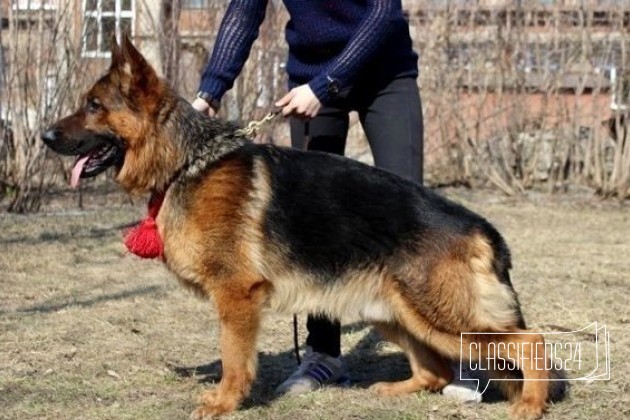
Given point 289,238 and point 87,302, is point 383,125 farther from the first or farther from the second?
point 87,302

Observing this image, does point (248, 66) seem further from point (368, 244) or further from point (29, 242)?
point (368, 244)

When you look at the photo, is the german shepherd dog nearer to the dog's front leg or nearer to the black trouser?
the dog's front leg

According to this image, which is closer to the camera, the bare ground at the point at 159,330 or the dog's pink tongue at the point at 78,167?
the dog's pink tongue at the point at 78,167

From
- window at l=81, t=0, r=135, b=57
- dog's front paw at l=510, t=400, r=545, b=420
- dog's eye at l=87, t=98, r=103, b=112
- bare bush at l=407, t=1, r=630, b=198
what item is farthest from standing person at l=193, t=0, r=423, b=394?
bare bush at l=407, t=1, r=630, b=198

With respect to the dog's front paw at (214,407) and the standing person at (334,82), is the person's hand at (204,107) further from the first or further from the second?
the dog's front paw at (214,407)

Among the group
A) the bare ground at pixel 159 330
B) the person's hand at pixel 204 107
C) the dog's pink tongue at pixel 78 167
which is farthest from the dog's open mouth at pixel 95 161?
the bare ground at pixel 159 330

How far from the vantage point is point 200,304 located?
6.76m

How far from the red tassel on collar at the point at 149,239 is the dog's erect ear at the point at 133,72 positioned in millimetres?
484

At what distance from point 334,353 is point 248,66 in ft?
20.9

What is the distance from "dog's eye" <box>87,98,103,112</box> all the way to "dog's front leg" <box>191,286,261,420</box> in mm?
968

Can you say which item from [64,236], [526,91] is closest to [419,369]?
[64,236]

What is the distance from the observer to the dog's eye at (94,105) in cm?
436

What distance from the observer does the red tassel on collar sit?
4.43 m

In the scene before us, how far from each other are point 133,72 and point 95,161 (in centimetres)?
43
